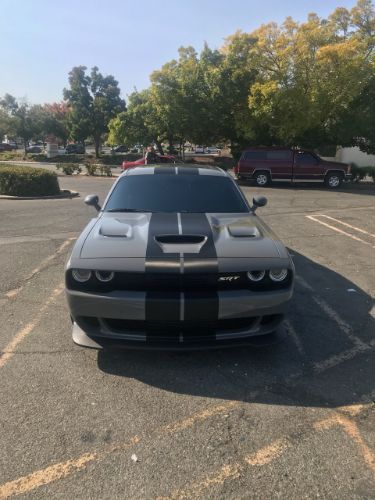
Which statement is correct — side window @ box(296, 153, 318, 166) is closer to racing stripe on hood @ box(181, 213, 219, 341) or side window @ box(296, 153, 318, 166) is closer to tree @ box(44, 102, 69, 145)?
racing stripe on hood @ box(181, 213, 219, 341)

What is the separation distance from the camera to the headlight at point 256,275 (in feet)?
10.4

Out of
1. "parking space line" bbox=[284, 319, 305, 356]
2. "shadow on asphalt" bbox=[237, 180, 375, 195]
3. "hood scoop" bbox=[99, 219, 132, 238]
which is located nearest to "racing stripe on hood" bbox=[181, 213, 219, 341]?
"hood scoop" bbox=[99, 219, 132, 238]

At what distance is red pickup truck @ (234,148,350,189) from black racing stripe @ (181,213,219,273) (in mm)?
16764

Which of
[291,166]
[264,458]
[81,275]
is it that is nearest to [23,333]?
[81,275]

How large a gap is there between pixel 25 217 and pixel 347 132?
54.3 feet

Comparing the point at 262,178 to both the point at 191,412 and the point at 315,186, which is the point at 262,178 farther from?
the point at 191,412

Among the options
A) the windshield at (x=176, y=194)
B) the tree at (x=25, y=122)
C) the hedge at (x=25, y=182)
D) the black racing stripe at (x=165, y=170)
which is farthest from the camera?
the tree at (x=25, y=122)

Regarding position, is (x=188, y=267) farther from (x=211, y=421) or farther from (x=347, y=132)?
(x=347, y=132)

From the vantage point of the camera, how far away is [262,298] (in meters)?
3.12

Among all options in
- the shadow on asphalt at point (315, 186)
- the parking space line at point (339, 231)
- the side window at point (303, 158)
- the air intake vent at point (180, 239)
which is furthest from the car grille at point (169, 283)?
the side window at point (303, 158)

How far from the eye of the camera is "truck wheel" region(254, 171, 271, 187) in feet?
65.4

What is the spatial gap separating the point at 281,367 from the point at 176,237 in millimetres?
1465

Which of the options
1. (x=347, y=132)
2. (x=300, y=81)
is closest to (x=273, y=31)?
(x=300, y=81)

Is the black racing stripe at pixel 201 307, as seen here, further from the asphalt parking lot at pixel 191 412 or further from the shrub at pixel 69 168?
the shrub at pixel 69 168
